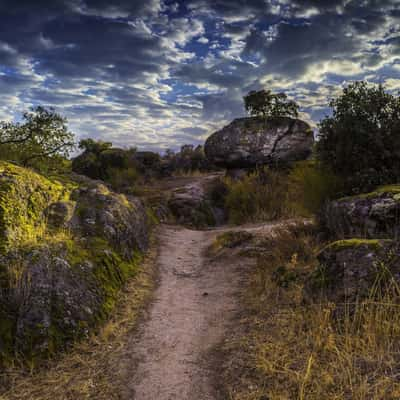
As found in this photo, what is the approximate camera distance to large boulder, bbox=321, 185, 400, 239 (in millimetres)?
6574

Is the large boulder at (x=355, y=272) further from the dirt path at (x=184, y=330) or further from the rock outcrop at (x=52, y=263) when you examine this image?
the rock outcrop at (x=52, y=263)

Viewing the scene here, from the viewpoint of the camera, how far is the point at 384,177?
8.34m

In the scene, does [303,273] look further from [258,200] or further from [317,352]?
[258,200]

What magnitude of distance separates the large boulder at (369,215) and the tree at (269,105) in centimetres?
1492

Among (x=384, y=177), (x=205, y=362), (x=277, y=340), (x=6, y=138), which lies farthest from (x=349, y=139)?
(x=6, y=138)

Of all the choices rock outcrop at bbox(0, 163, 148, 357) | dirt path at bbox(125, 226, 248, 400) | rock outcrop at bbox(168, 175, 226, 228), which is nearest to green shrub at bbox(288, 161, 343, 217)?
dirt path at bbox(125, 226, 248, 400)

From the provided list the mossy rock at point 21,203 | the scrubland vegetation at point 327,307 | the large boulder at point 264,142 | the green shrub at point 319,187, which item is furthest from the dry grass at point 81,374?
the large boulder at point 264,142

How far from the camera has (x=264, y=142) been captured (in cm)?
2034

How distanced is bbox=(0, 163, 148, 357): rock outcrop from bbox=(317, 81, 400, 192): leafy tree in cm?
633

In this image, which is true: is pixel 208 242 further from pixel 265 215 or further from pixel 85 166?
pixel 85 166

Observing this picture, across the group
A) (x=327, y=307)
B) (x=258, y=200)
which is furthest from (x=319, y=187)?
(x=258, y=200)

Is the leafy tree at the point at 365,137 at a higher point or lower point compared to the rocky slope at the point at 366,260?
higher

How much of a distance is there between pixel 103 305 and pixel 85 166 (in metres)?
21.1

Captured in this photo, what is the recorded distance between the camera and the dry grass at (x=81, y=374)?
12.6 feet
